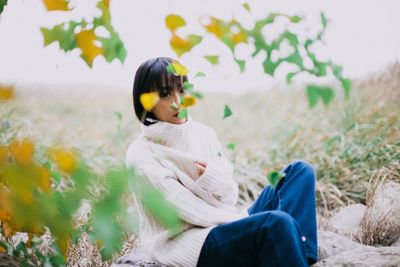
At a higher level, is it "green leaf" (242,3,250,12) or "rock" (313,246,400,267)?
"green leaf" (242,3,250,12)

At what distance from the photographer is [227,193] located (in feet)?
5.99

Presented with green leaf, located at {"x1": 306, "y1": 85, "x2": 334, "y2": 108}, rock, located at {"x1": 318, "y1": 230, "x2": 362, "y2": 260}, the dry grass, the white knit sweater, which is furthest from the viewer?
the dry grass

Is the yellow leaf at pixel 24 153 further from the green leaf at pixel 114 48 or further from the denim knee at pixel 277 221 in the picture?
the denim knee at pixel 277 221

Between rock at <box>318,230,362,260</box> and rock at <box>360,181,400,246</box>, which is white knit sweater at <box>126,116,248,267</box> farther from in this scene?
rock at <box>360,181,400,246</box>

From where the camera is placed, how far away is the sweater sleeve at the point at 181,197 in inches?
66.4

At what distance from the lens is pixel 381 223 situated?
95.3 inches

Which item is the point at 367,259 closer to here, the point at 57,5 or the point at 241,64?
the point at 241,64

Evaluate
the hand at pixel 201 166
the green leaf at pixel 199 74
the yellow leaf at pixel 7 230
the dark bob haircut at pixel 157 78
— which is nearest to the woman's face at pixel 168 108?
the dark bob haircut at pixel 157 78

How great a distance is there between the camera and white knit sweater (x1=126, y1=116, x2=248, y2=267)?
169 centimetres

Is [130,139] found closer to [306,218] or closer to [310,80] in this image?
[306,218]

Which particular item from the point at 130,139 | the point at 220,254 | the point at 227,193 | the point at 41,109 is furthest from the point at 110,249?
the point at 41,109

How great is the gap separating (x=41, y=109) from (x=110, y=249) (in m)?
5.72

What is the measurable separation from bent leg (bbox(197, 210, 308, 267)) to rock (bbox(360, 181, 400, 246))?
971mm

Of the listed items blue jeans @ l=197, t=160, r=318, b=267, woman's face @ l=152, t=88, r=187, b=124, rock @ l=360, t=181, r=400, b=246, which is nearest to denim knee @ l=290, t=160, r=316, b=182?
blue jeans @ l=197, t=160, r=318, b=267
